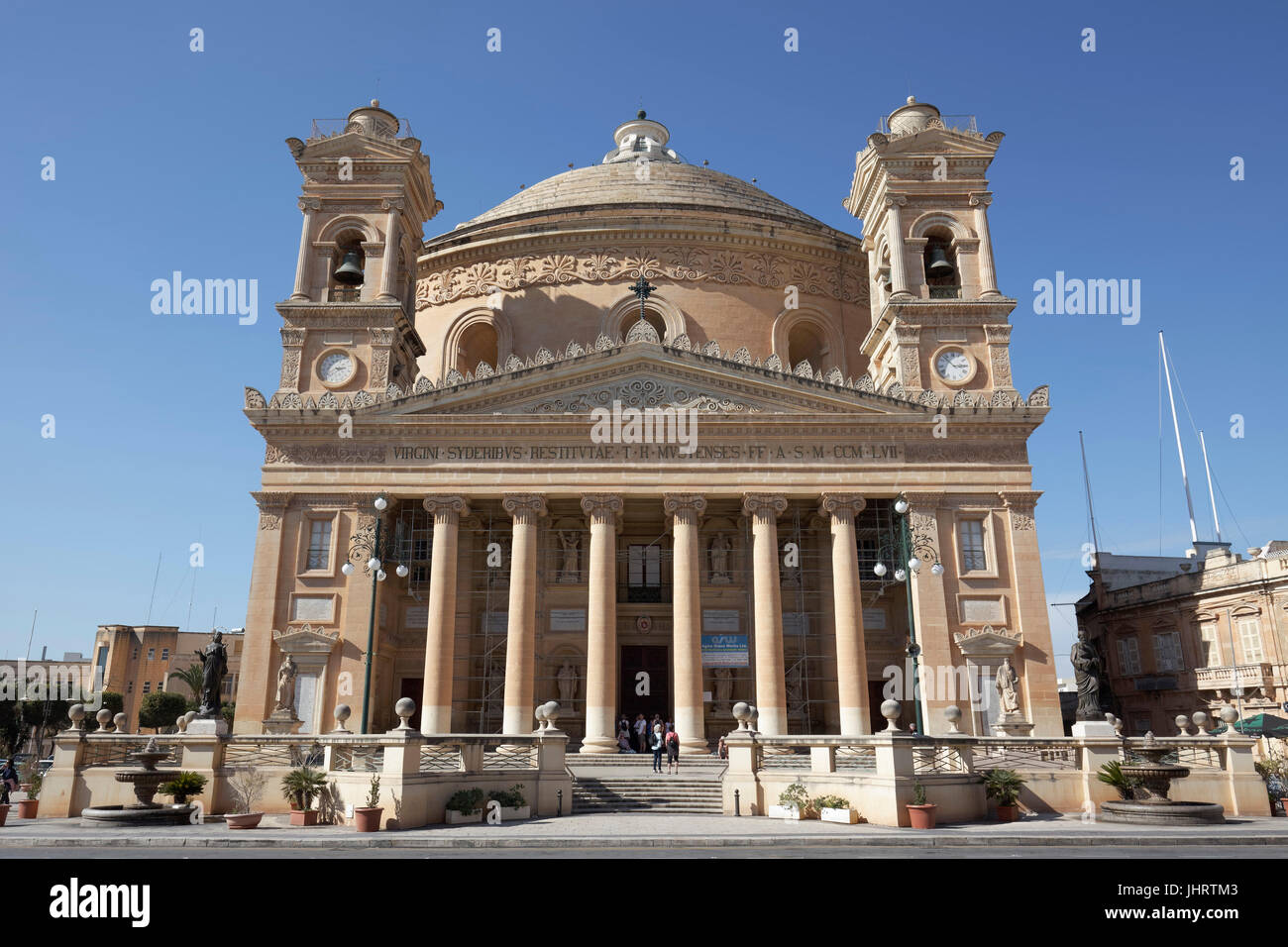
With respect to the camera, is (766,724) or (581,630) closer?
(766,724)

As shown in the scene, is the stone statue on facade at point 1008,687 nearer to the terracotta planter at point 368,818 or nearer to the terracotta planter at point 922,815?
the terracotta planter at point 922,815

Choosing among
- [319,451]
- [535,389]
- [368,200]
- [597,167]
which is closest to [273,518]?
[319,451]

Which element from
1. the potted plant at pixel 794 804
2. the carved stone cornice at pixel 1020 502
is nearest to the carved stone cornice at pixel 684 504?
the carved stone cornice at pixel 1020 502

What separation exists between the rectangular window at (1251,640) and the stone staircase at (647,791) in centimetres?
2541

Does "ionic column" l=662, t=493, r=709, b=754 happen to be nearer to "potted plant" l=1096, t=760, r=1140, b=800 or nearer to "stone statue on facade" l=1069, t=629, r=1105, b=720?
"stone statue on facade" l=1069, t=629, r=1105, b=720

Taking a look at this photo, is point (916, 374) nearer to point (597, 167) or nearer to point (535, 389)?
point (535, 389)

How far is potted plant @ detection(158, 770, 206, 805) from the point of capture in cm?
1858

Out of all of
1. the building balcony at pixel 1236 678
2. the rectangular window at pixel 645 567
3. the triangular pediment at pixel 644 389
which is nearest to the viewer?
the triangular pediment at pixel 644 389

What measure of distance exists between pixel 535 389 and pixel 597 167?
71.1ft

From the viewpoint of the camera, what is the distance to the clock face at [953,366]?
34000mm
